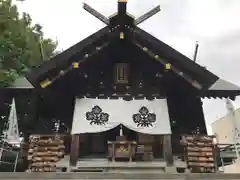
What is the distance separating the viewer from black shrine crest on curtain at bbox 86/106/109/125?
9750 millimetres

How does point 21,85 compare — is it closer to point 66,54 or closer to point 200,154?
point 66,54

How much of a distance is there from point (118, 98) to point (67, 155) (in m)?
2.42

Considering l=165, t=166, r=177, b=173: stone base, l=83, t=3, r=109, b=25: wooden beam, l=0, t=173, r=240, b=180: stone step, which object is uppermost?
l=83, t=3, r=109, b=25: wooden beam

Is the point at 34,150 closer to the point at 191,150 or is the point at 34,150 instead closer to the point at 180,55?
the point at 191,150

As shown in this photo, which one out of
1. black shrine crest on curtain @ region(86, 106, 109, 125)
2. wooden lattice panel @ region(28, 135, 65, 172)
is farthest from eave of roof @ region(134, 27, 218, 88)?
wooden lattice panel @ region(28, 135, 65, 172)

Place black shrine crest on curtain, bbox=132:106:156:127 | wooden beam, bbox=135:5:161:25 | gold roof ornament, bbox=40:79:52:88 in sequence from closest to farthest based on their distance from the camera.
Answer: black shrine crest on curtain, bbox=132:106:156:127
gold roof ornament, bbox=40:79:52:88
wooden beam, bbox=135:5:161:25

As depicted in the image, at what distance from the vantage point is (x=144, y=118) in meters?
9.80

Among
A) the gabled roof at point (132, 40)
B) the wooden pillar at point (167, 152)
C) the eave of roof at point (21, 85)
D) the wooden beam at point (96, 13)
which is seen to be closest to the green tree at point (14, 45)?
the eave of roof at point (21, 85)

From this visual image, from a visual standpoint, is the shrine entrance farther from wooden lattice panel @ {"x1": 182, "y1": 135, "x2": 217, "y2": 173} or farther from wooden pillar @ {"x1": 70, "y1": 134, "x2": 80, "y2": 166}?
wooden lattice panel @ {"x1": 182, "y1": 135, "x2": 217, "y2": 173}

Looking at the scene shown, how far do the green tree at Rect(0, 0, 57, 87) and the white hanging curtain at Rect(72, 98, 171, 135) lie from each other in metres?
3.35

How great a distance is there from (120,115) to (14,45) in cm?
647

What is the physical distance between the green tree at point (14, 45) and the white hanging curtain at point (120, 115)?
132 inches

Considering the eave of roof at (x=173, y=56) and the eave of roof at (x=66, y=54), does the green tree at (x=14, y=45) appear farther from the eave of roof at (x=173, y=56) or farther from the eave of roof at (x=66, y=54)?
the eave of roof at (x=173, y=56)

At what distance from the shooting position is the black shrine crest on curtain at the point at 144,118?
9.73 m
